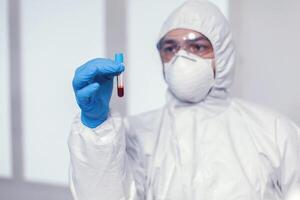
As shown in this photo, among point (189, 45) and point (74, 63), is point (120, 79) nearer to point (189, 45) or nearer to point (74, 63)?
point (189, 45)

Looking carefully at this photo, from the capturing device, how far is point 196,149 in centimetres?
112

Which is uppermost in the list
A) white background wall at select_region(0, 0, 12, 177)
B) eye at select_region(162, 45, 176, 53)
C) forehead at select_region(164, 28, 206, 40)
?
forehead at select_region(164, 28, 206, 40)

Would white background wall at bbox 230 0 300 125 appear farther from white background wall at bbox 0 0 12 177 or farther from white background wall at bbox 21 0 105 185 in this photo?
white background wall at bbox 0 0 12 177

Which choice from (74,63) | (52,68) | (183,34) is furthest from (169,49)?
(52,68)

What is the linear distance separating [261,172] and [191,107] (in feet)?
0.87

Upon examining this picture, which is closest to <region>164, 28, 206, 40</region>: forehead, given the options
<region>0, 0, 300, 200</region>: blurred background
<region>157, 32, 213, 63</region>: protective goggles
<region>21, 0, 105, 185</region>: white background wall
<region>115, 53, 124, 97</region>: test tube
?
<region>157, 32, 213, 63</region>: protective goggles

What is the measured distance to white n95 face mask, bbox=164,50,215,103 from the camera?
44.4 inches

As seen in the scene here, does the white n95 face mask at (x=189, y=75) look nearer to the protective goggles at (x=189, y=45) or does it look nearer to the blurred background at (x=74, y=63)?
the protective goggles at (x=189, y=45)

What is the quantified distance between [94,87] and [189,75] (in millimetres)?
329

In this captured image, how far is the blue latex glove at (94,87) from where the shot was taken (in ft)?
2.92

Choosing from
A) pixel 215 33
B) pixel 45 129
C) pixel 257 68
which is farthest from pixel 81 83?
pixel 45 129

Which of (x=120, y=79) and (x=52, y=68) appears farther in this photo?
(x=52, y=68)

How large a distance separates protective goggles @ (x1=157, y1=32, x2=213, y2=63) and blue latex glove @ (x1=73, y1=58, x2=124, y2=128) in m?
0.27

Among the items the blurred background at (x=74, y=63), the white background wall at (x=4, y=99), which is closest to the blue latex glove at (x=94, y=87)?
the blurred background at (x=74, y=63)
